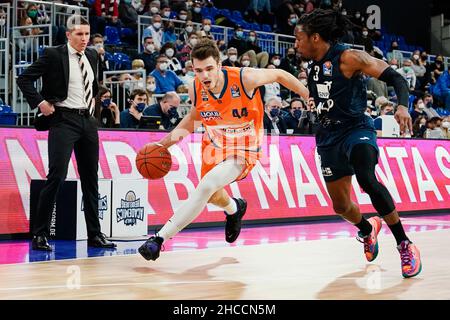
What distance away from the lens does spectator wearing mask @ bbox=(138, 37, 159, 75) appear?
16.6 m

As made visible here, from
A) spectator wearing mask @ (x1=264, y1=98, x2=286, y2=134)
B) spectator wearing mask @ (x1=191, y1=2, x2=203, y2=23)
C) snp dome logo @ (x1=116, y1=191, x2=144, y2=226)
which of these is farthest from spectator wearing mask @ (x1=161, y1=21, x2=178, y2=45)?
snp dome logo @ (x1=116, y1=191, x2=144, y2=226)

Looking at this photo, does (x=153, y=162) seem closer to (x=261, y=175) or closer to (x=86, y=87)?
(x=86, y=87)

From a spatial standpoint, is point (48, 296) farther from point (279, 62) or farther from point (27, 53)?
point (279, 62)

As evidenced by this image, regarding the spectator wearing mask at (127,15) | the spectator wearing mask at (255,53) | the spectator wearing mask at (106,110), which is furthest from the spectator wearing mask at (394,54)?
the spectator wearing mask at (106,110)

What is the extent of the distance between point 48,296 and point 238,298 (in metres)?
1.21

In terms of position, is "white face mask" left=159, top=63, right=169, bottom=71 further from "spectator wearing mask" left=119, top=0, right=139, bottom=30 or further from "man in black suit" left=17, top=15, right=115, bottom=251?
"man in black suit" left=17, top=15, right=115, bottom=251

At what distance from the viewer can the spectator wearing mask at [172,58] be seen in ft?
54.1

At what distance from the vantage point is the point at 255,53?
794 inches

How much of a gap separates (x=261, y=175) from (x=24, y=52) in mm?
5165

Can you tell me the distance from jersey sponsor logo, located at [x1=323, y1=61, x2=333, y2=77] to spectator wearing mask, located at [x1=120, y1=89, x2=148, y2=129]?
20.6 feet

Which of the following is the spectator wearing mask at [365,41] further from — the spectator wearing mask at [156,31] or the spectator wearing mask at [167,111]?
the spectator wearing mask at [167,111]

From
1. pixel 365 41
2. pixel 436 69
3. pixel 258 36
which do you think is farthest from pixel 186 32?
pixel 436 69

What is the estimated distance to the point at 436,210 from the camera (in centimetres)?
1466
